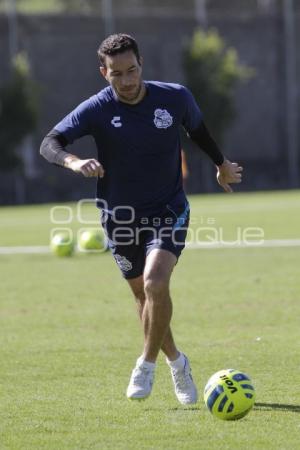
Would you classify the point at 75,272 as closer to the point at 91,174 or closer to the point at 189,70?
the point at 91,174

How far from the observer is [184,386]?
7375mm

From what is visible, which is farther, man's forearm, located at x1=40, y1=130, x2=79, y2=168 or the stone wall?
the stone wall

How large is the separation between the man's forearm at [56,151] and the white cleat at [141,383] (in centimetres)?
152

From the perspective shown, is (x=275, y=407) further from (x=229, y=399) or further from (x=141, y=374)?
(x=141, y=374)

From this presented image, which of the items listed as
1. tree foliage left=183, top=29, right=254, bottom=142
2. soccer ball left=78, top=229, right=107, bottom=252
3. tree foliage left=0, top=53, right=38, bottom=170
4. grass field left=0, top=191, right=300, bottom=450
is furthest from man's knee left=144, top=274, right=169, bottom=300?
→ tree foliage left=183, top=29, right=254, bottom=142

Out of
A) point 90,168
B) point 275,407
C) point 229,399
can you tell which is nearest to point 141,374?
point 229,399

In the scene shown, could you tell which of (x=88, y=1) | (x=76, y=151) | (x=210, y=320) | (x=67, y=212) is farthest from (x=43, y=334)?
(x=88, y=1)

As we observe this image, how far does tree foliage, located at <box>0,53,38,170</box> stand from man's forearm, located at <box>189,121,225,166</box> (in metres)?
31.9

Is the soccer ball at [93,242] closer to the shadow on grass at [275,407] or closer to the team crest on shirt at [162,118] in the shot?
the team crest on shirt at [162,118]

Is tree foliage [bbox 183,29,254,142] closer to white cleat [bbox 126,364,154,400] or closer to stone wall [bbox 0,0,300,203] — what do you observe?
stone wall [bbox 0,0,300,203]

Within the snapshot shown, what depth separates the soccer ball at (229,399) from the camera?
665 centimetres

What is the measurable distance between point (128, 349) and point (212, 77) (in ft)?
113

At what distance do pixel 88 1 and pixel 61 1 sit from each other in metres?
13.1

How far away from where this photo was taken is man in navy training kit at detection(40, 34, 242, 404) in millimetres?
7207
